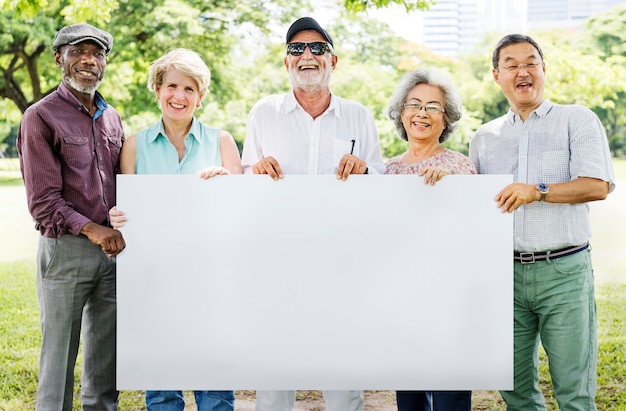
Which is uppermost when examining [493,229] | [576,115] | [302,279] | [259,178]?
[576,115]

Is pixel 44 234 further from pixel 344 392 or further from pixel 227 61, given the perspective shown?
pixel 227 61

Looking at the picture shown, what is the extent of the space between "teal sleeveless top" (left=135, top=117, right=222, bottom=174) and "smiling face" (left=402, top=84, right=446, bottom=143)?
872 millimetres

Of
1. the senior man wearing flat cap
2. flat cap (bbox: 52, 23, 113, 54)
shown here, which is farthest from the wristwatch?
flat cap (bbox: 52, 23, 113, 54)

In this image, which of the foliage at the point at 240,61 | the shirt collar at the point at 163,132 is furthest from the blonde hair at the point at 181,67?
the foliage at the point at 240,61

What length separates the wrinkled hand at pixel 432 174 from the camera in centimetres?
281

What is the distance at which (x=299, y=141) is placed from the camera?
3.23m

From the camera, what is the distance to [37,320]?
748cm

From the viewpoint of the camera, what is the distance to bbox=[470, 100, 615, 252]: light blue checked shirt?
304cm

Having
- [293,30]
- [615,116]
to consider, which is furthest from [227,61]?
[615,116]

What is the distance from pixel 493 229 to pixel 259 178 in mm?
979

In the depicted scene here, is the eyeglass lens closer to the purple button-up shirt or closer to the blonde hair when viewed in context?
the blonde hair

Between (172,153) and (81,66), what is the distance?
2.00 ft

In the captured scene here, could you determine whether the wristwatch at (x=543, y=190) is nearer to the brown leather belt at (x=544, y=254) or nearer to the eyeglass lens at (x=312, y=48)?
the brown leather belt at (x=544, y=254)

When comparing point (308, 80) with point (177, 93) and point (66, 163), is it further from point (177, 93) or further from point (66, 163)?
point (66, 163)
